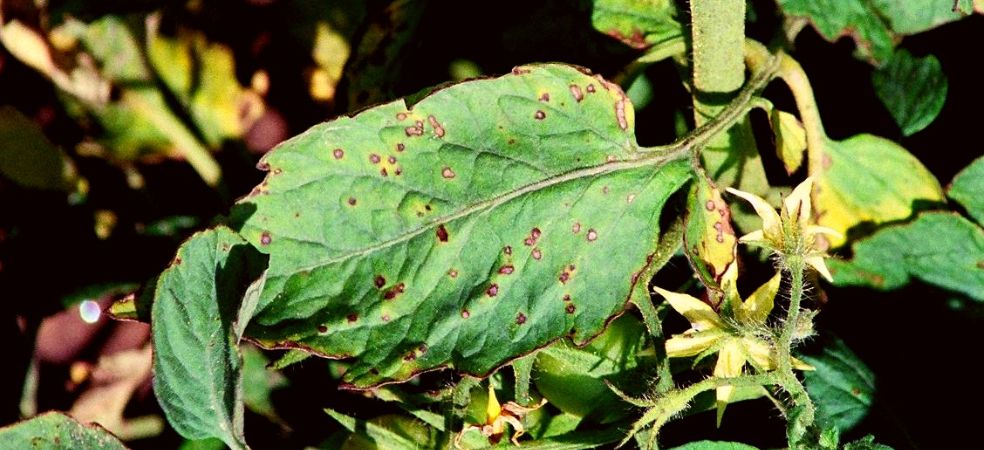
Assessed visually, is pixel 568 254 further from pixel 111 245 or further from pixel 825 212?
pixel 111 245

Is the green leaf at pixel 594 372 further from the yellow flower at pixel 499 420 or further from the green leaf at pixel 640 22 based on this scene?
the green leaf at pixel 640 22

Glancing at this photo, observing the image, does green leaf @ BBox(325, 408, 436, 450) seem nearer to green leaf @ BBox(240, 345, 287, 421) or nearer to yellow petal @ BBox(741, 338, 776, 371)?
yellow petal @ BBox(741, 338, 776, 371)

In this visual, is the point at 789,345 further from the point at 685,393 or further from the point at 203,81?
the point at 203,81

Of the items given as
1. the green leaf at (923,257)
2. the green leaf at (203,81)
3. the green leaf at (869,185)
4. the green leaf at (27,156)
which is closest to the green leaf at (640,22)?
the green leaf at (869,185)

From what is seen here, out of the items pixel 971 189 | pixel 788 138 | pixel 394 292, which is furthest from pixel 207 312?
pixel 971 189

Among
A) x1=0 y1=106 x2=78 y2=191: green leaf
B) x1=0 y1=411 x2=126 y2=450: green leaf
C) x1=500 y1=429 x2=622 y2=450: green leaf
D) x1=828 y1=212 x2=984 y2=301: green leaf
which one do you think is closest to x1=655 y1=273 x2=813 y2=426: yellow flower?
x1=500 y1=429 x2=622 y2=450: green leaf
